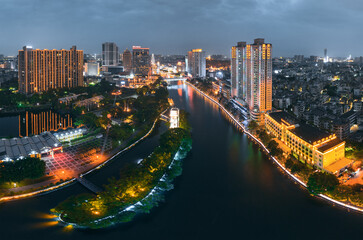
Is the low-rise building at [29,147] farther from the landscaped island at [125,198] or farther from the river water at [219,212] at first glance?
the landscaped island at [125,198]

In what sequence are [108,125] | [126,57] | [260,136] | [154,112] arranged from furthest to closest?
[126,57]
[154,112]
[108,125]
[260,136]

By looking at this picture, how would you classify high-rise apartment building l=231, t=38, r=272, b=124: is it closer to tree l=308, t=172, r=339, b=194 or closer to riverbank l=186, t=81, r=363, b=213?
riverbank l=186, t=81, r=363, b=213

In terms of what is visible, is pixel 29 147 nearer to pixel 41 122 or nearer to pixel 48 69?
pixel 41 122

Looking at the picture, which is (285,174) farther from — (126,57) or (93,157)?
(126,57)

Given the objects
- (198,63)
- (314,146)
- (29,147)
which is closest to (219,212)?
(314,146)

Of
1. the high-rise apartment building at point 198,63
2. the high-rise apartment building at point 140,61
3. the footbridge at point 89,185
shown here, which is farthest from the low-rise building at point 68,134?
the high-rise apartment building at point 198,63

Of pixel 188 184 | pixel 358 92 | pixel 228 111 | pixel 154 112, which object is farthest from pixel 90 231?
pixel 358 92
